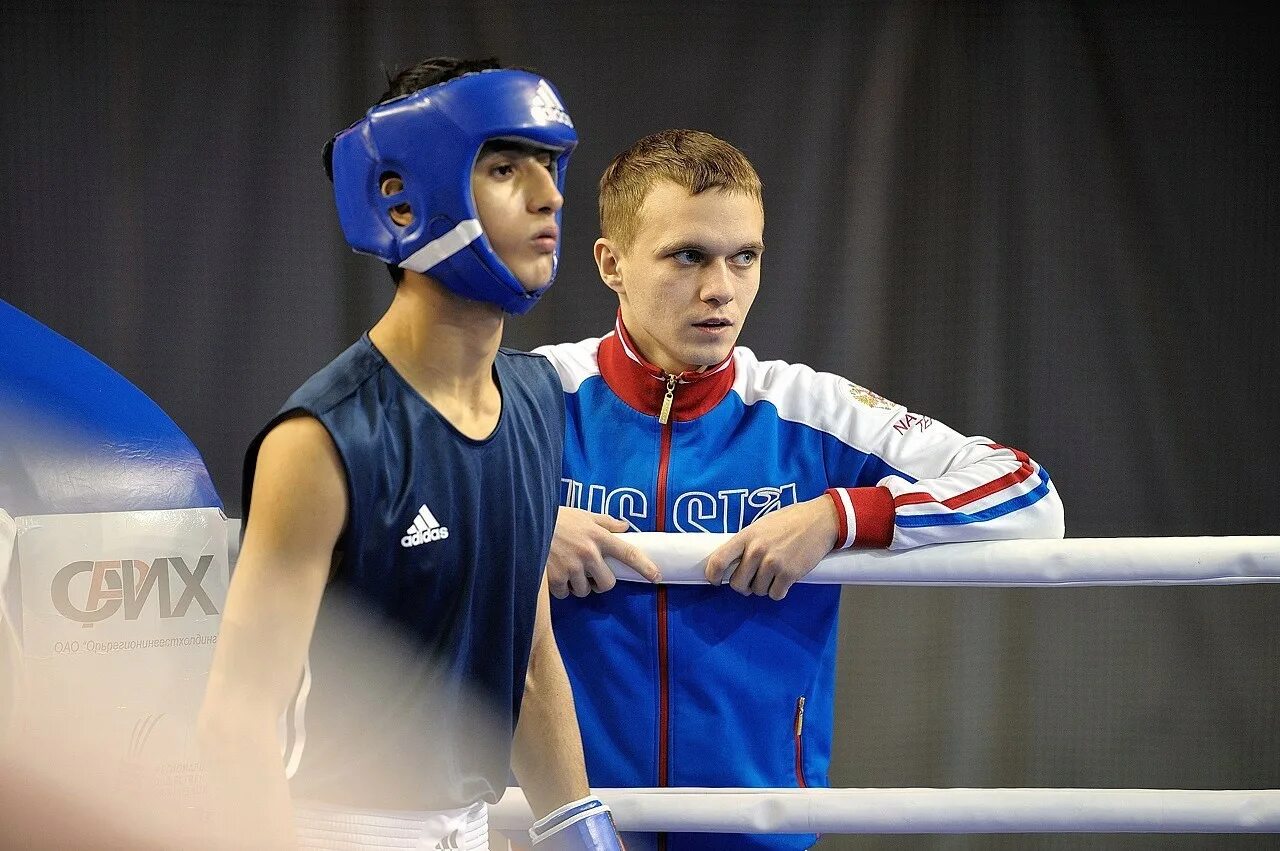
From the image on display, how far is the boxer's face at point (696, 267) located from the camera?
1.38 m

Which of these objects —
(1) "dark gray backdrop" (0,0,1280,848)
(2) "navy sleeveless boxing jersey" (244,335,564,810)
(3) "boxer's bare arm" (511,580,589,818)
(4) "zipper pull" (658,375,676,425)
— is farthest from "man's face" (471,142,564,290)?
(1) "dark gray backdrop" (0,0,1280,848)

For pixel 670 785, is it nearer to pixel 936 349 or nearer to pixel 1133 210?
pixel 936 349

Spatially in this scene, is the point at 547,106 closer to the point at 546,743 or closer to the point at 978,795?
the point at 546,743

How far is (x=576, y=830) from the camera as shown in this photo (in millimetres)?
1076

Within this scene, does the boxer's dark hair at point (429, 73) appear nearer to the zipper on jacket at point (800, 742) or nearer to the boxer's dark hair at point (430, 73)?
the boxer's dark hair at point (430, 73)

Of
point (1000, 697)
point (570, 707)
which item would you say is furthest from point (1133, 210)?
point (570, 707)

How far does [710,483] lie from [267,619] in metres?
0.64

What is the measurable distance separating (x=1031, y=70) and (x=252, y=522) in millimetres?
1883

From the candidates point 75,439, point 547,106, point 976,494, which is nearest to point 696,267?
point 976,494

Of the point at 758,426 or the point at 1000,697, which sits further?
the point at 1000,697

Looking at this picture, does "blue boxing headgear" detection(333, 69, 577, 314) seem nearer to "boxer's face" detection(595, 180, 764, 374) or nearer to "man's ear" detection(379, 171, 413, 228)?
"man's ear" detection(379, 171, 413, 228)

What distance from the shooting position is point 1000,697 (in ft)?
7.76

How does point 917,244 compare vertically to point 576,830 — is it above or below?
above

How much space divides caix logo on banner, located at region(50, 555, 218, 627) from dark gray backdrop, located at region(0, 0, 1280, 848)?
1154mm
